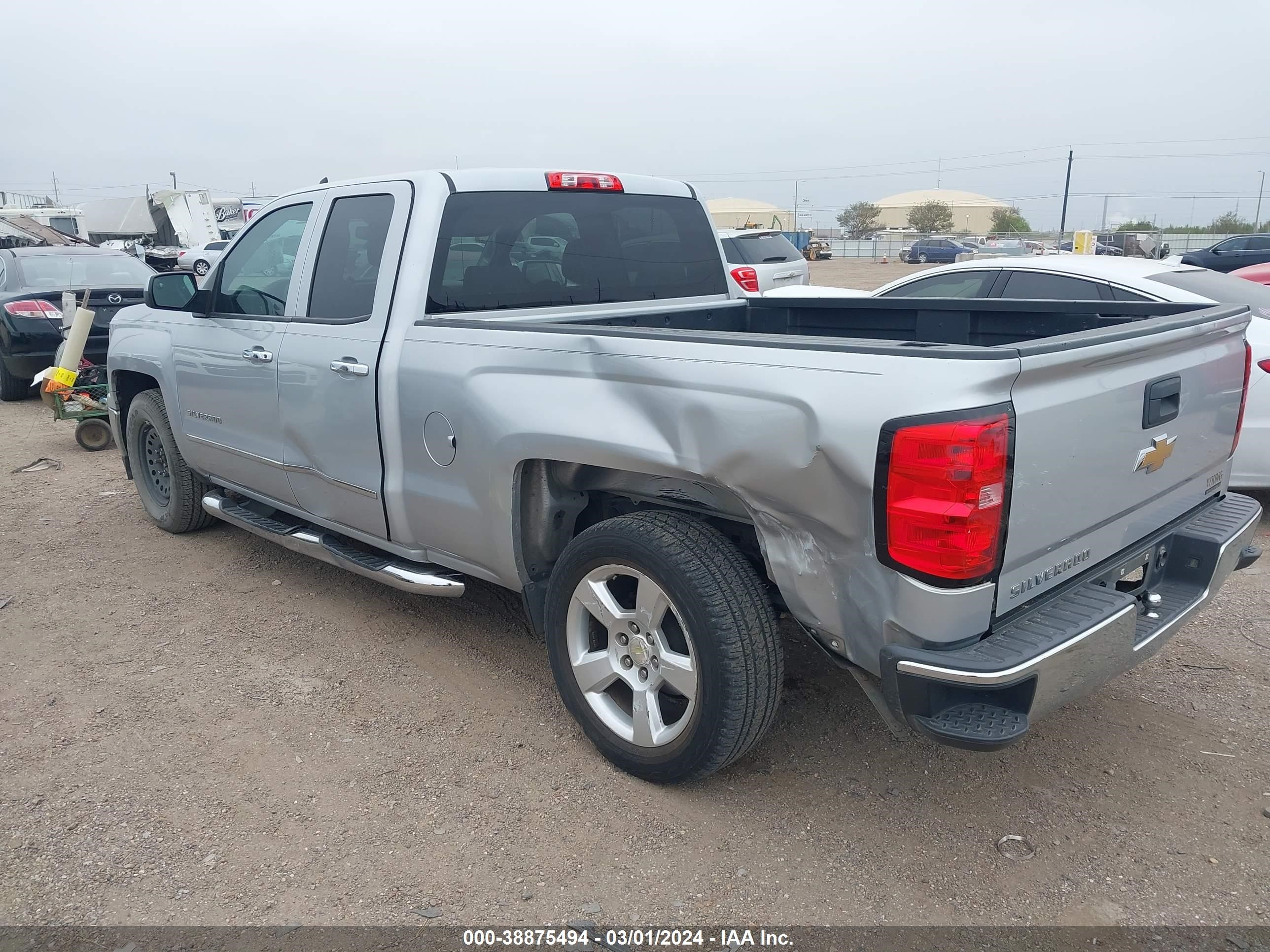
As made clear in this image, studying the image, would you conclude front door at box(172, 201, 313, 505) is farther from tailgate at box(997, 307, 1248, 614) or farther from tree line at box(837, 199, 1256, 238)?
tree line at box(837, 199, 1256, 238)

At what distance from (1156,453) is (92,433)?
27.5 feet

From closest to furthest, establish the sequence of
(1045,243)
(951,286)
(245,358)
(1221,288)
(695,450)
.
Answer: (695,450) → (245,358) → (1221,288) → (951,286) → (1045,243)

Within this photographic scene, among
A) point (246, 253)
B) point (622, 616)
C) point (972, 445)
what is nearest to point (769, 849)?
point (622, 616)

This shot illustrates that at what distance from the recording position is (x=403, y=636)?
4.37 meters

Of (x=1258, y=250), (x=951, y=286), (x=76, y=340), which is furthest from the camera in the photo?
(x=1258, y=250)

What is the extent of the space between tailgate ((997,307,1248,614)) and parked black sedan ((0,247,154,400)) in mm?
9520

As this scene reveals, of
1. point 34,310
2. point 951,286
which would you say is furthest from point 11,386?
point 951,286

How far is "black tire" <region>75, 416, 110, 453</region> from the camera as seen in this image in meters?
8.30

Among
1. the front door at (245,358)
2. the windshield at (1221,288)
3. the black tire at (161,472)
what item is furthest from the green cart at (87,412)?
the windshield at (1221,288)

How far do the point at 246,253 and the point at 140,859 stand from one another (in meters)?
3.00

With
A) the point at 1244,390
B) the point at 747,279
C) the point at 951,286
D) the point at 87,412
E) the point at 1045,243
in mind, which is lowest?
the point at 87,412

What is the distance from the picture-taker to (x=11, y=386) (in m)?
10.7

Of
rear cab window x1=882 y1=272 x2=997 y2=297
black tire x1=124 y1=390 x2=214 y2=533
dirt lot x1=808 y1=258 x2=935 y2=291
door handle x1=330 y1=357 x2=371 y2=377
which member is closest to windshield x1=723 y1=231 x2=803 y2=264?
dirt lot x1=808 y1=258 x2=935 y2=291

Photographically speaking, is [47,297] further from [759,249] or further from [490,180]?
[759,249]
